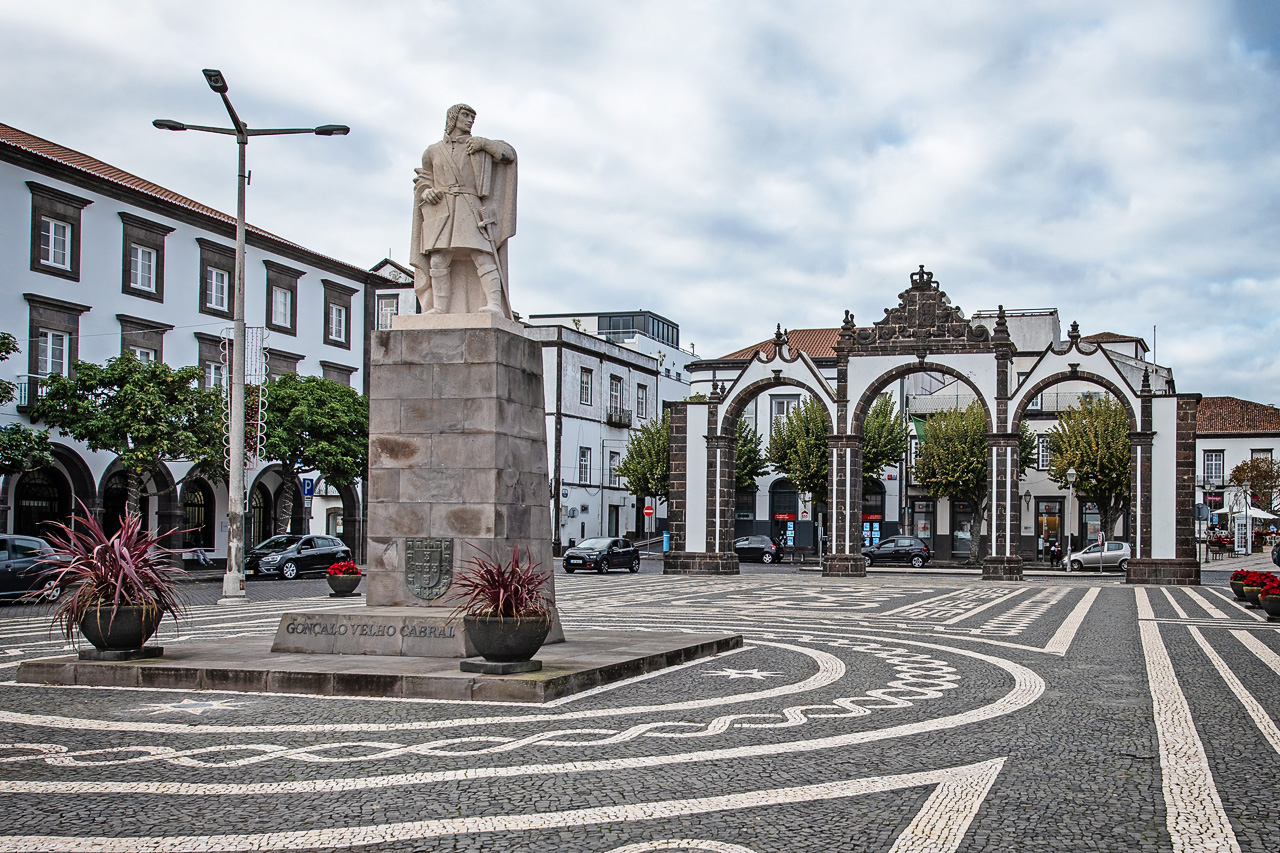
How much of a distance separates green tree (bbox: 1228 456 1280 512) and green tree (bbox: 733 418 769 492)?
24356mm

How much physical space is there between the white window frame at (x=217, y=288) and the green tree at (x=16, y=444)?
31.5 ft

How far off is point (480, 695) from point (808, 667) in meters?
3.69

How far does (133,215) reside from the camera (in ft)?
114

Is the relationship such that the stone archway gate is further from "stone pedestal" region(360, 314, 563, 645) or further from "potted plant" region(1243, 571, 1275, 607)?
"stone pedestal" region(360, 314, 563, 645)

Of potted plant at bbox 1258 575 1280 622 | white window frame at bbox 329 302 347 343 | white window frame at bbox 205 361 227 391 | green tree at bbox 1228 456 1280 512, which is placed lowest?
potted plant at bbox 1258 575 1280 622

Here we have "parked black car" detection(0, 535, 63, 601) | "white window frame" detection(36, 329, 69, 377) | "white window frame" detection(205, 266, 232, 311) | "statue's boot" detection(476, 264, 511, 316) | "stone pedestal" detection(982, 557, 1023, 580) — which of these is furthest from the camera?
"white window frame" detection(205, 266, 232, 311)

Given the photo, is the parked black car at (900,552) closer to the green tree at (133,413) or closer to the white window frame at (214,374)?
the white window frame at (214,374)

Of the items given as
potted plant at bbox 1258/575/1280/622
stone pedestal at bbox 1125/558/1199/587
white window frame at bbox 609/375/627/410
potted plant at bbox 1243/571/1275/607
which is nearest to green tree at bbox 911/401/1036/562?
white window frame at bbox 609/375/627/410

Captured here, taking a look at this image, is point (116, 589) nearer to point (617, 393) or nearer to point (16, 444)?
point (16, 444)

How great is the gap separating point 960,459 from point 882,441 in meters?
3.52

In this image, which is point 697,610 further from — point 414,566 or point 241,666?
point 241,666

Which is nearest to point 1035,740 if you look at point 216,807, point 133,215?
point 216,807

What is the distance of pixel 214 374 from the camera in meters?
37.8

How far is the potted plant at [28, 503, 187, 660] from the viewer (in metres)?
9.73
